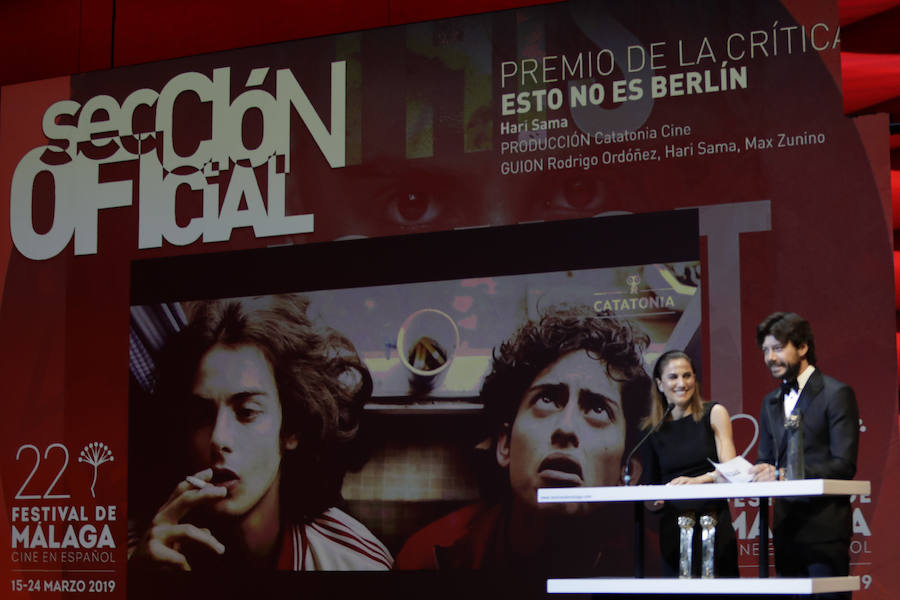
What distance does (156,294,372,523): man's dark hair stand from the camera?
214 inches

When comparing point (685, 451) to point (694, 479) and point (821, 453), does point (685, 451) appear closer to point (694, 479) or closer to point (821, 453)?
point (694, 479)

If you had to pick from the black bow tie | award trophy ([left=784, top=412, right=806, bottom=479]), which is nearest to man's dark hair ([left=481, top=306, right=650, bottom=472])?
the black bow tie

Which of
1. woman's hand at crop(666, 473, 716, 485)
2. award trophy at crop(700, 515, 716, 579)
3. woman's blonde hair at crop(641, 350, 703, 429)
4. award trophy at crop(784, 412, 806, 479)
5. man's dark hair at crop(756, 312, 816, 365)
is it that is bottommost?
award trophy at crop(700, 515, 716, 579)

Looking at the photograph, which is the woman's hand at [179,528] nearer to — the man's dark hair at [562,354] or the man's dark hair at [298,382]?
the man's dark hair at [298,382]

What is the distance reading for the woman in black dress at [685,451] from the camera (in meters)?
3.73

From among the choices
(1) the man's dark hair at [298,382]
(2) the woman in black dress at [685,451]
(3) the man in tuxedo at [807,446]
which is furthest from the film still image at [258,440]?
(3) the man in tuxedo at [807,446]

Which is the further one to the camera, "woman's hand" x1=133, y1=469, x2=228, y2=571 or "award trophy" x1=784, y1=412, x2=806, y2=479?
"woman's hand" x1=133, y1=469, x2=228, y2=571

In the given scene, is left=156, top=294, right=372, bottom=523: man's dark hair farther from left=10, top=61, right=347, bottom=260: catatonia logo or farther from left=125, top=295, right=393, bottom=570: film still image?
left=10, top=61, right=347, bottom=260: catatonia logo

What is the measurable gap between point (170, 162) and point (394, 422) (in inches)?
72.5

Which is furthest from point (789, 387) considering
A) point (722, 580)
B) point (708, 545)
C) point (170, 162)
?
point (170, 162)

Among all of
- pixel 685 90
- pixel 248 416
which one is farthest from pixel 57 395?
pixel 685 90

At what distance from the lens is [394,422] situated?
5359mm

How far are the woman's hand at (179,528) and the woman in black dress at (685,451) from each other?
245 cm

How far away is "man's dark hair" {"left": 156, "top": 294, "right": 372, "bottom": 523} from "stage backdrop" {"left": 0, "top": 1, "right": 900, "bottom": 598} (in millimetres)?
98
